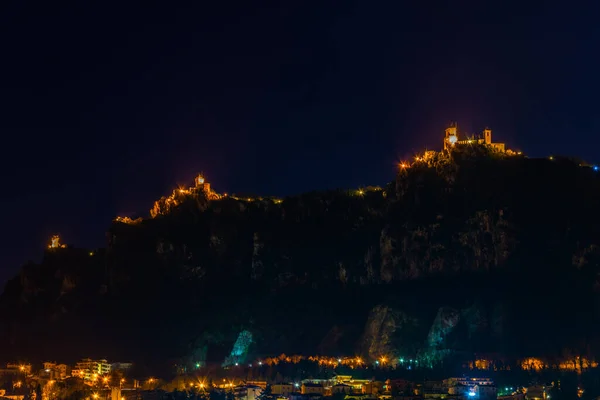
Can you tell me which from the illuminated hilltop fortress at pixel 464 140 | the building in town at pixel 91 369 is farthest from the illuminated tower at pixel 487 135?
the building in town at pixel 91 369

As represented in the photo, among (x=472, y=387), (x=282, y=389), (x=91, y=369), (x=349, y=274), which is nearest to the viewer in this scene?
(x=472, y=387)

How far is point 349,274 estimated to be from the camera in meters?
146

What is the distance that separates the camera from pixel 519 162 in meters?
146

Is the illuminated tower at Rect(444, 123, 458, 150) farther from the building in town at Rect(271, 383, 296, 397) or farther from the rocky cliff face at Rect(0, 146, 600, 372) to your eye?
the building in town at Rect(271, 383, 296, 397)

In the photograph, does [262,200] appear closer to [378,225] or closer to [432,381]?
[378,225]

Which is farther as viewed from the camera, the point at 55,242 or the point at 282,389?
the point at 55,242

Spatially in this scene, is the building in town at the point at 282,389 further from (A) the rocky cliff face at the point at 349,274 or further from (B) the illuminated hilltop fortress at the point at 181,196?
(B) the illuminated hilltop fortress at the point at 181,196

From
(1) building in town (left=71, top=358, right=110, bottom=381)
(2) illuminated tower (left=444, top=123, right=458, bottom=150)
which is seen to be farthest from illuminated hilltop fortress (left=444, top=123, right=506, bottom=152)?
(1) building in town (left=71, top=358, right=110, bottom=381)

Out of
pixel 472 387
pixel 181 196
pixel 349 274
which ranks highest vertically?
pixel 181 196

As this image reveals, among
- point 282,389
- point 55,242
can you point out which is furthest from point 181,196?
point 282,389

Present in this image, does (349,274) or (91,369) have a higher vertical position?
(349,274)

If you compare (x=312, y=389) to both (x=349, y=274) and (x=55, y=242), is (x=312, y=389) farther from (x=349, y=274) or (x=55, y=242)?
(x=55, y=242)

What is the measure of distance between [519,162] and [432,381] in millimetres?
42425

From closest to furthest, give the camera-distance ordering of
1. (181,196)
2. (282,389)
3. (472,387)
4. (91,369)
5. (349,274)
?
(472,387), (282,389), (91,369), (349,274), (181,196)
